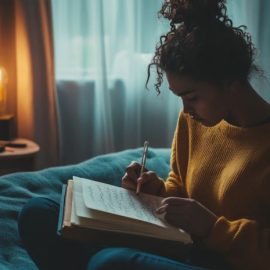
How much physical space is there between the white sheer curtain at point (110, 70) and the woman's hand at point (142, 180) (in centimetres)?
113

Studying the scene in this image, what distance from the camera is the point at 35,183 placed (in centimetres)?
149

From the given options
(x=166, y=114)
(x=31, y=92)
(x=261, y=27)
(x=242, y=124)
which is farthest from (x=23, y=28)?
(x=242, y=124)

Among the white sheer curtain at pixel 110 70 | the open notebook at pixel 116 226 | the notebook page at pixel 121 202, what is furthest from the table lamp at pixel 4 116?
the open notebook at pixel 116 226

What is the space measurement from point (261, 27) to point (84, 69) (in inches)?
36.0

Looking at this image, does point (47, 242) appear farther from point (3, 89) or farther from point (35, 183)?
point (3, 89)

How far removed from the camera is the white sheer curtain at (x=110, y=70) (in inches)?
87.4

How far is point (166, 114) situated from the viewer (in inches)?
95.6

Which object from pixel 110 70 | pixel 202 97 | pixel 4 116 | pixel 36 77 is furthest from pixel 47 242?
pixel 110 70

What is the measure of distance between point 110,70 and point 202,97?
4.48ft

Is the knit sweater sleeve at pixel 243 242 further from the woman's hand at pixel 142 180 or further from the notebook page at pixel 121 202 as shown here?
the woman's hand at pixel 142 180

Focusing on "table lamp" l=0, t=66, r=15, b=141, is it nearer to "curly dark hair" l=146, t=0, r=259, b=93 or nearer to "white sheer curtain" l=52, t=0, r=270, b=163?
"white sheer curtain" l=52, t=0, r=270, b=163

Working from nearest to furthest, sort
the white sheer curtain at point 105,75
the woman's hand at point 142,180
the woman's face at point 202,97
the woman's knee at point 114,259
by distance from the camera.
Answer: the woman's knee at point 114,259, the woman's face at point 202,97, the woman's hand at point 142,180, the white sheer curtain at point 105,75

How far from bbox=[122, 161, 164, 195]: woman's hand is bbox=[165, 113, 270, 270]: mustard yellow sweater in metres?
0.04

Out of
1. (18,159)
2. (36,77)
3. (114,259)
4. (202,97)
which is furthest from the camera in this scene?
(36,77)
